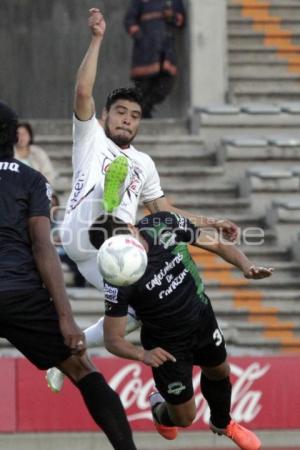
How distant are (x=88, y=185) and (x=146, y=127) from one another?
7.56 meters

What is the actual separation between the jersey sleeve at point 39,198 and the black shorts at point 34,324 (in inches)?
16.4

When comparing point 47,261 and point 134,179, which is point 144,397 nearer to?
point 134,179

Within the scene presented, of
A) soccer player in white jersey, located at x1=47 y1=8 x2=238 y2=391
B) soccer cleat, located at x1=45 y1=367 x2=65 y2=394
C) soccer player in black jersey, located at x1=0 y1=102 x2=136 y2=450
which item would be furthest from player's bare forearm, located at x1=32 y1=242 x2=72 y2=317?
soccer cleat, located at x1=45 y1=367 x2=65 y2=394

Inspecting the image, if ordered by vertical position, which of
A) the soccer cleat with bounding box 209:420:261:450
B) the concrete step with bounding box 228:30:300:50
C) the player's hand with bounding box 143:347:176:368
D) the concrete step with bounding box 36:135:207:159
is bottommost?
the soccer cleat with bounding box 209:420:261:450

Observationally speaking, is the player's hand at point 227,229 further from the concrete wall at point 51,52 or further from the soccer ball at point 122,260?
the concrete wall at point 51,52

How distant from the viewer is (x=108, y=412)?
28.6 ft

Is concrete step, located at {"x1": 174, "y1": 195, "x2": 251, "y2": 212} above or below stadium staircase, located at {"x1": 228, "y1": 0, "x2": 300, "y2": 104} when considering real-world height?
below

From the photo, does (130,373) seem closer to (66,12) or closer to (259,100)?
(259,100)

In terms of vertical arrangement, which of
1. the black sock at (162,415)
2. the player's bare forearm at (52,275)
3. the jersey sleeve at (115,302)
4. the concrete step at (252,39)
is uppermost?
the concrete step at (252,39)

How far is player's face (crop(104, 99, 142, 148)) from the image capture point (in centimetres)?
984

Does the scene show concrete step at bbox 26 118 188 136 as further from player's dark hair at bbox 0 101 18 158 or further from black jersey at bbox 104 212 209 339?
player's dark hair at bbox 0 101 18 158

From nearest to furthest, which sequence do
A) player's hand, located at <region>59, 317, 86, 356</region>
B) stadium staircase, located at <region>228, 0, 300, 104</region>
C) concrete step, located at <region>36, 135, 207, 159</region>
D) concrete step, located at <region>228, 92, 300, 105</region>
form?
1. player's hand, located at <region>59, 317, 86, 356</region>
2. concrete step, located at <region>36, 135, 207, 159</region>
3. concrete step, located at <region>228, 92, 300, 105</region>
4. stadium staircase, located at <region>228, 0, 300, 104</region>

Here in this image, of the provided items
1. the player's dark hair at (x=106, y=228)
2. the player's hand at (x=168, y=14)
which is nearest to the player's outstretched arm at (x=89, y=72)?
the player's dark hair at (x=106, y=228)

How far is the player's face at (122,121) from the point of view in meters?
9.84
